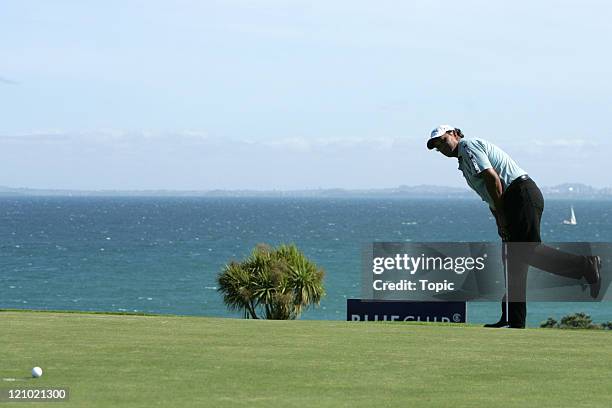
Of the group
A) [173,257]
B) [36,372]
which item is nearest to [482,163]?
[36,372]

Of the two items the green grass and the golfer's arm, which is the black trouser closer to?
the golfer's arm

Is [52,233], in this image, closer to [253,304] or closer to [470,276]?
[253,304]

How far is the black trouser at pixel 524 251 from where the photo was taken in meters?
12.0

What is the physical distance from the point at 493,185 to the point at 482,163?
0.27 m

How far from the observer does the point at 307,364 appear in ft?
30.3

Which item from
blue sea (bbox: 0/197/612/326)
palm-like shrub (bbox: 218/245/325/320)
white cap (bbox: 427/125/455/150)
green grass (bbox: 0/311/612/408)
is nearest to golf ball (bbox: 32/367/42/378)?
green grass (bbox: 0/311/612/408)

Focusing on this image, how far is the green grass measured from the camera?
7.73 metres

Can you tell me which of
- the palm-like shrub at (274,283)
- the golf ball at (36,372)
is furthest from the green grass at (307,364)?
the palm-like shrub at (274,283)

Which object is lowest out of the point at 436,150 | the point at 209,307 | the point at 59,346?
the point at 209,307

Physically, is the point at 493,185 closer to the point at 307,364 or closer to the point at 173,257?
the point at 307,364

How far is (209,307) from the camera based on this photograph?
68312 millimetres

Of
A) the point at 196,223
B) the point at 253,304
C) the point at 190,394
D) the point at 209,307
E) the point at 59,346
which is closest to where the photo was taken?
the point at 190,394

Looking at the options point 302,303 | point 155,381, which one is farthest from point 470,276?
point 302,303

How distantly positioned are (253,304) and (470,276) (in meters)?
16.7
